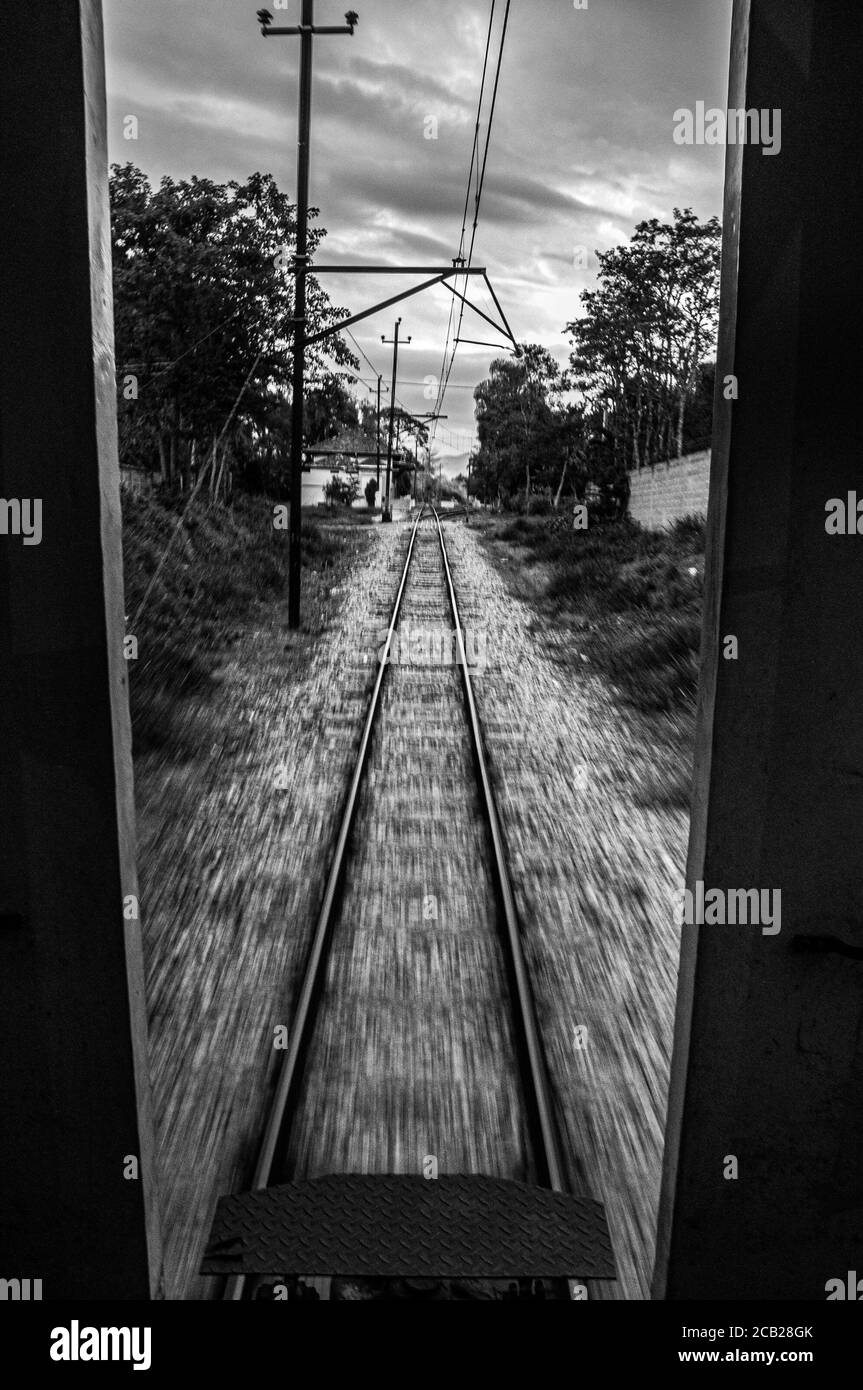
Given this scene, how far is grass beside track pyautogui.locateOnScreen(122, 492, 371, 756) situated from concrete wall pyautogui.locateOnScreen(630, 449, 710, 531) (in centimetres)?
784

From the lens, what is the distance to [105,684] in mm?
2420

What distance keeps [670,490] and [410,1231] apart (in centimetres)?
2133

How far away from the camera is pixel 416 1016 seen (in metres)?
5.04

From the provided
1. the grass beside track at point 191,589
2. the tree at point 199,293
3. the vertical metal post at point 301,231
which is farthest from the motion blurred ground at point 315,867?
the tree at point 199,293

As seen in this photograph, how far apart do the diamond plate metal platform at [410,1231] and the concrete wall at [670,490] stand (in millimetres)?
16328

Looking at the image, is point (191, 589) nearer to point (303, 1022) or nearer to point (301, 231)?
point (301, 231)

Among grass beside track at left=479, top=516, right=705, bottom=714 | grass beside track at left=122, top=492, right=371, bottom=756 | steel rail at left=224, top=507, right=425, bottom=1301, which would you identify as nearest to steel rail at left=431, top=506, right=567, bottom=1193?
steel rail at left=224, top=507, right=425, bottom=1301

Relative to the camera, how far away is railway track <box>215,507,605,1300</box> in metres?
3.96

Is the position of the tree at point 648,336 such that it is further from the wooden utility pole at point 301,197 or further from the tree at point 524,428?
the wooden utility pole at point 301,197

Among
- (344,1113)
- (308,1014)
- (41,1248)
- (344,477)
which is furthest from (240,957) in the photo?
(344,477)

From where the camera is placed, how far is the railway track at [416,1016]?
3.96m

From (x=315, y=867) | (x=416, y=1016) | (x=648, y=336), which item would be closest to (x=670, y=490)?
(x=648, y=336)

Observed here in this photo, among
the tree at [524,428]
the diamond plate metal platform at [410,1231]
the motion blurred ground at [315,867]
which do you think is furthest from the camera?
the tree at [524,428]

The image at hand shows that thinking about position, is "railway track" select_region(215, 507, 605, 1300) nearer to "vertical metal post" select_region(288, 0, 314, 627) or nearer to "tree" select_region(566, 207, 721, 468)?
"vertical metal post" select_region(288, 0, 314, 627)
